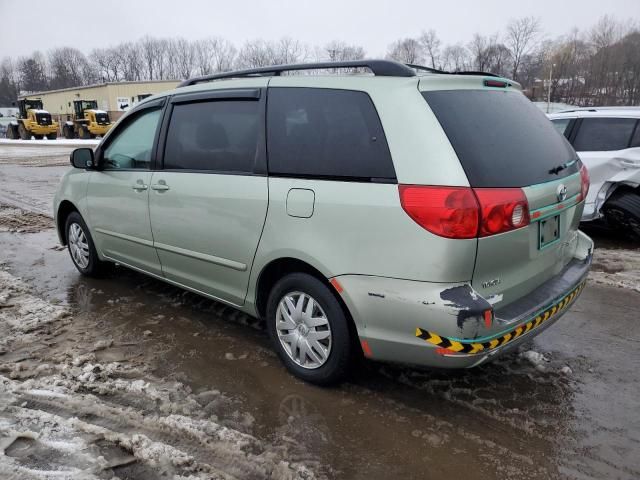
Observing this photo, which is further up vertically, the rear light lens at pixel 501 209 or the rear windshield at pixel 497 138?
the rear windshield at pixel 497 138

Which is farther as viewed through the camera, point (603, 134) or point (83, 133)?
point (83, 133)

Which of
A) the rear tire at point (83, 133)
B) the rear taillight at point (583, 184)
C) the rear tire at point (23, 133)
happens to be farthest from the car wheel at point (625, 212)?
the rear tire at point (23, 133)

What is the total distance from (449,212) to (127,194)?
2877mm

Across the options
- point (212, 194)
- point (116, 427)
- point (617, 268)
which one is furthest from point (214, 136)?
point (617, 268)

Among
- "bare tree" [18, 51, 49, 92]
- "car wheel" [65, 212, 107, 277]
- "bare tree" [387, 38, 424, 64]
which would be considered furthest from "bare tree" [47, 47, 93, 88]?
"car wheel" [65, 212, 107, 277]

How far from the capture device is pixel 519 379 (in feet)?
10.4

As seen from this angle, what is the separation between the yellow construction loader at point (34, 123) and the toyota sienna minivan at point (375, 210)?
3961cm

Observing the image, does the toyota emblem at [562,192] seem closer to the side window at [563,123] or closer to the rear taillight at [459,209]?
the rear taillight at [459,209]

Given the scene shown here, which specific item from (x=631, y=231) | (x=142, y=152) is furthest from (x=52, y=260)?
(x=631, y=231)

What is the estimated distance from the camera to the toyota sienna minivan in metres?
2.44

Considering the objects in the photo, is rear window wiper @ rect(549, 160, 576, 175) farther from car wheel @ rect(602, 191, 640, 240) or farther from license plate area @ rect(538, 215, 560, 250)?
car wheel @ rect(602, 191, 640, 240)

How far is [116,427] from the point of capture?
107 inches

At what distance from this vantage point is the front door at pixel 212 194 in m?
3.20

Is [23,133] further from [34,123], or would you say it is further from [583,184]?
[583,184]
